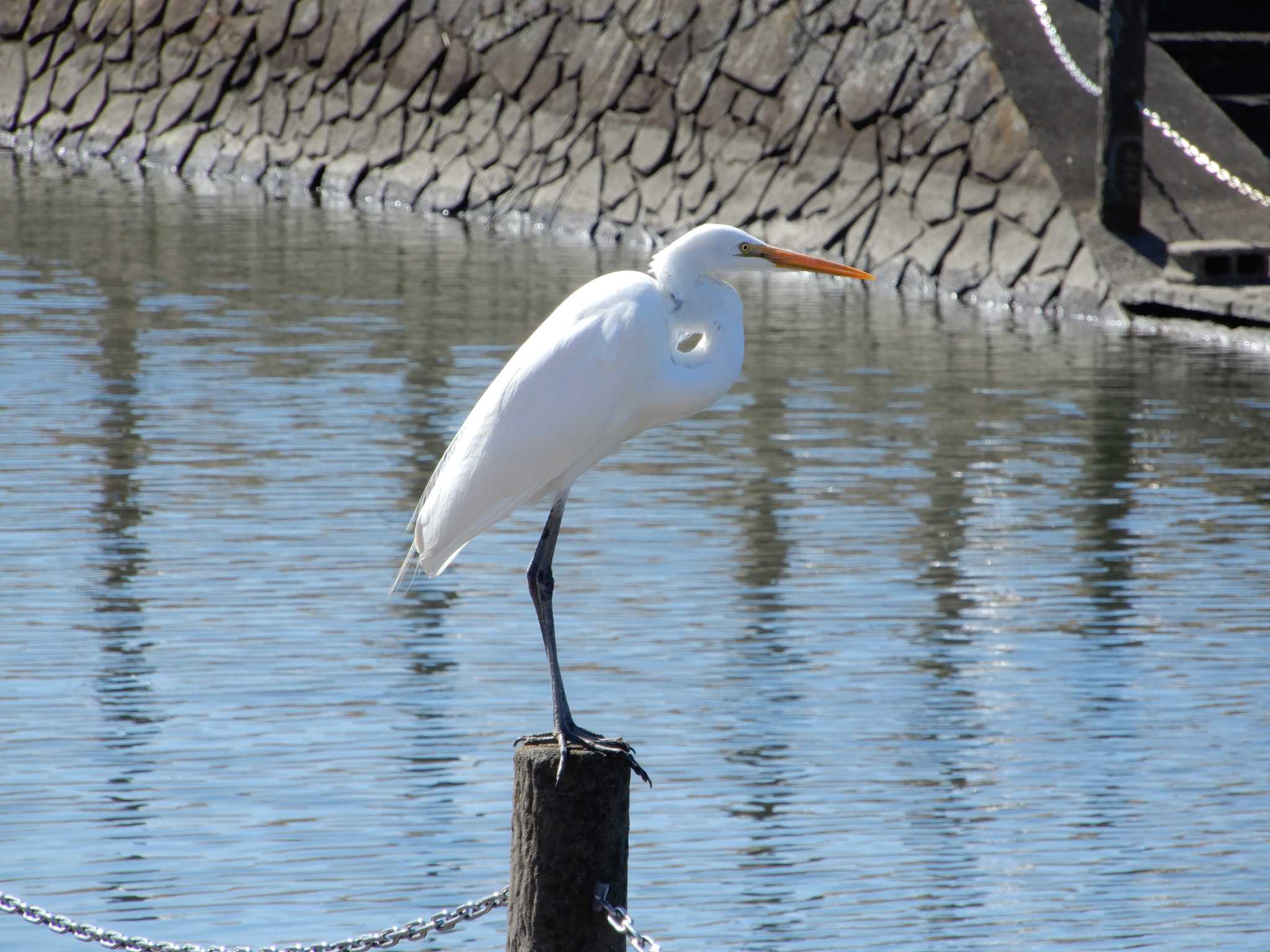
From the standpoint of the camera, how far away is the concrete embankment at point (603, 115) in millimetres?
13391

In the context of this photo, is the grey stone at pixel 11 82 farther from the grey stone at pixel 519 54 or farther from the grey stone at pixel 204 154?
the grey stone at pixel 519 54

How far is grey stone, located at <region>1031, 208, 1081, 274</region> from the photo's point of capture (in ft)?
41.6

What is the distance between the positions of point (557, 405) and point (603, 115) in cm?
1130

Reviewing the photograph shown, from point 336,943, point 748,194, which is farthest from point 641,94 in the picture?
point 336,943

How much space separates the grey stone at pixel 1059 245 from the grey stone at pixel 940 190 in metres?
0.73

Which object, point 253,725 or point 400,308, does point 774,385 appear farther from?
point 253,725

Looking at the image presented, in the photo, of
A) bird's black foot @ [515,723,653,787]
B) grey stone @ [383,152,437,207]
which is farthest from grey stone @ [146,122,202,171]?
bird's black foot @ [515,723,653,787]

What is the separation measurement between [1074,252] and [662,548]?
5.80 meters

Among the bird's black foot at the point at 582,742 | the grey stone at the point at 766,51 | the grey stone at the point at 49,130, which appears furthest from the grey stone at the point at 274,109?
the bird's black foot at the point at 582,742

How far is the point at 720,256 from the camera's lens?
4.54m

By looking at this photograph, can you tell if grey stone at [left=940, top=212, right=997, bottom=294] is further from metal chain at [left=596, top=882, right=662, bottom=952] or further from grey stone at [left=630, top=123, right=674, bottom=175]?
metal chain at [left=596, top=882, right=662, bottom=952]

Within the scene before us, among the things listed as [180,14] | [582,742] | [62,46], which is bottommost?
[582,742]

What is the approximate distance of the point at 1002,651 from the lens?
6.68 meters

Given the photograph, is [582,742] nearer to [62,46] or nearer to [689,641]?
[689,641]
